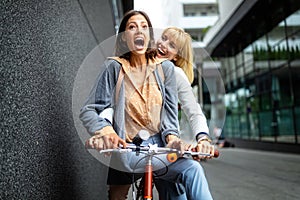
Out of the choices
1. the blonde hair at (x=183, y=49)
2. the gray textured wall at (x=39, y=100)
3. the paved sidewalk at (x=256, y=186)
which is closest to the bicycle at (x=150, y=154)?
the gray textured wall at (x=39, y=100)

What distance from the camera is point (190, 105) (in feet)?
4.83

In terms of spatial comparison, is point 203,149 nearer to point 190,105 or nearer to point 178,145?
point 178,145

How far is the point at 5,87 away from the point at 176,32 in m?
0.91

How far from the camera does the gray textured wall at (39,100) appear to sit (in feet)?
3.23

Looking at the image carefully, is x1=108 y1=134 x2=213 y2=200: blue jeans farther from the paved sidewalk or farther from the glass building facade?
the glass building facade

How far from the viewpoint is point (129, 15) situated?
1.53 metres

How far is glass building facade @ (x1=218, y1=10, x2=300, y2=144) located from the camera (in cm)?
1060

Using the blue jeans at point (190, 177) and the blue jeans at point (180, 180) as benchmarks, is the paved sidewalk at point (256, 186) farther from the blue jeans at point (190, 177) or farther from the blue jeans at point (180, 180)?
the blue jeans at point (190, 177)

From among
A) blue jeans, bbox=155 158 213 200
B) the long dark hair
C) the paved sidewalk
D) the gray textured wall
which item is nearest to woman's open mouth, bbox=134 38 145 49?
the long dark hair

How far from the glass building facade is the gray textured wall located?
9.66 m

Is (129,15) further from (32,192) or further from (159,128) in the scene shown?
(32,192)

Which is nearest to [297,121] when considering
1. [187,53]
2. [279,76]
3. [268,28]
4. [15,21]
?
[279,76]

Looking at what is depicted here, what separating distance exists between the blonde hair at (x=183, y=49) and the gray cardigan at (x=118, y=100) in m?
0.18

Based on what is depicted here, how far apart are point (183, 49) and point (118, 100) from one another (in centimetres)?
46
